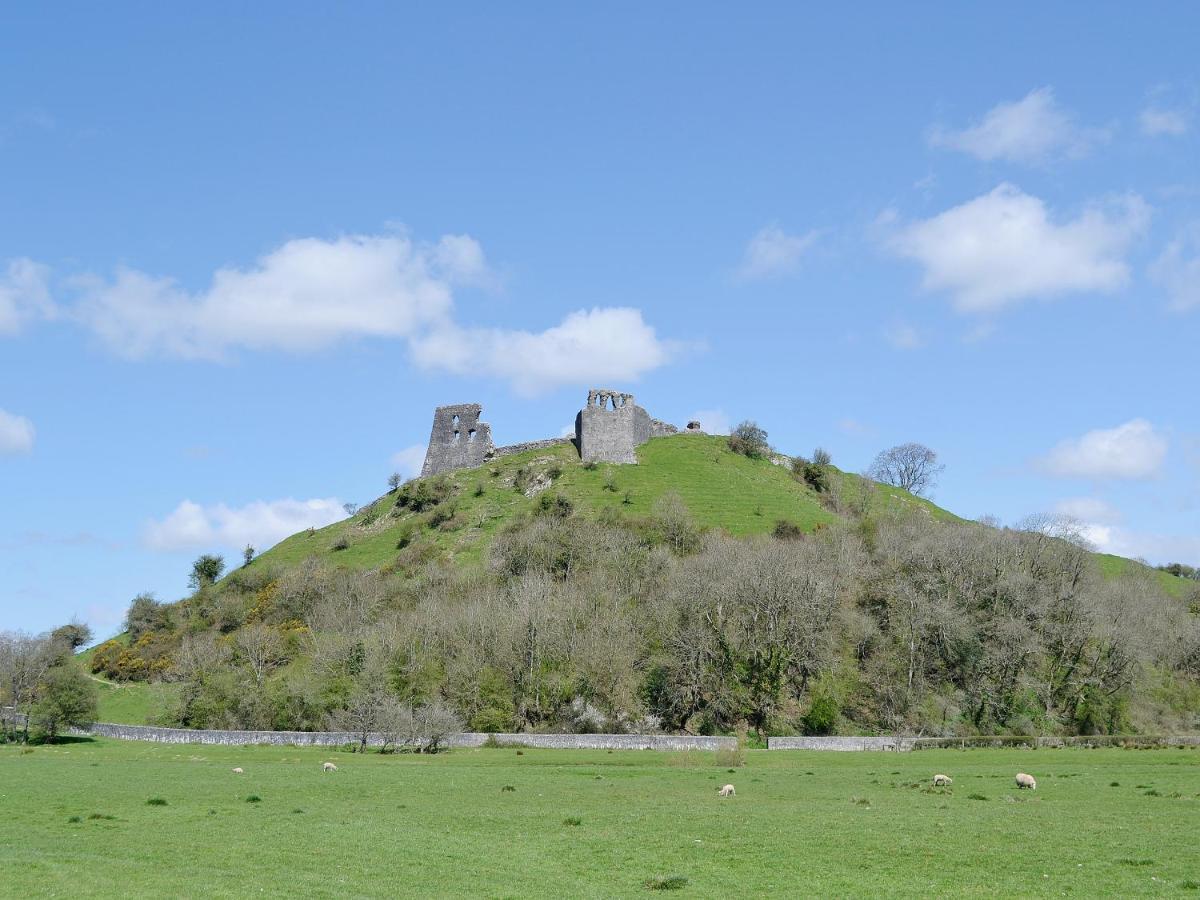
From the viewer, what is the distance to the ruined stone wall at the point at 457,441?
153 m

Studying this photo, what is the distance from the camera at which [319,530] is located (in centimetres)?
15412

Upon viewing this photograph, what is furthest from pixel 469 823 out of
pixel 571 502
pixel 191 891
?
pixel 571 502

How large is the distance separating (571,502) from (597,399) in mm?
26998

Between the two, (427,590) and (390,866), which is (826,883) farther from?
(427,590)

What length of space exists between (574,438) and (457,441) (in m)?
17.5

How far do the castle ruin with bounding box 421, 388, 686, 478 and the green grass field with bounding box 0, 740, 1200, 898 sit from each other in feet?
329

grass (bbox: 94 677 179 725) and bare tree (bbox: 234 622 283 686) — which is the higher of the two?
bare tree (bbox: 234 622 283 686)

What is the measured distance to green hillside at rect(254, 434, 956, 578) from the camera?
420 feet

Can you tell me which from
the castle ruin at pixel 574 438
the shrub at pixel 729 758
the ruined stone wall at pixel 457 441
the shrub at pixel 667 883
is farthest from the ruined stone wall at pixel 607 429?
the shrub at pixel 667 883

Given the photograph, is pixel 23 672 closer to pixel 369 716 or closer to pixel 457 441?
pixel 369 716

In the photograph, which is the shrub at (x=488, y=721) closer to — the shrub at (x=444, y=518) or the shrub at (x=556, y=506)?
Result: the shrub at (x=556, y=506)

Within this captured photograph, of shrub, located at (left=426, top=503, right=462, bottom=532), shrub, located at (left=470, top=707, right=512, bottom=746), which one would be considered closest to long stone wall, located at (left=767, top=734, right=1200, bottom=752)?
shrub, located at (left=470, top=707, right=512, bottom=746)

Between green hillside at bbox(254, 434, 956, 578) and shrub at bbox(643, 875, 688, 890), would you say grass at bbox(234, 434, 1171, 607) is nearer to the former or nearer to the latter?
green hillside at bbox(254, 434, 956, 578)

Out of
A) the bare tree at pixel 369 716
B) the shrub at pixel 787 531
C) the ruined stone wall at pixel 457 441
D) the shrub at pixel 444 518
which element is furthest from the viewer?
the ruined stone wall at pixel 457 441
